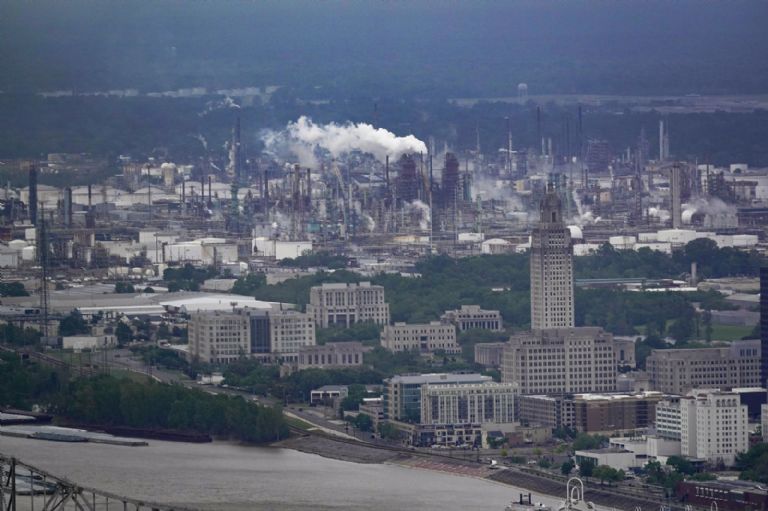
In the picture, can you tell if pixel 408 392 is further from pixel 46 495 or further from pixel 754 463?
pixel 46 495

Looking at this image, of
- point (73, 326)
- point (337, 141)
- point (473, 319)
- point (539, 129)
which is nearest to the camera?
point (73, 326)

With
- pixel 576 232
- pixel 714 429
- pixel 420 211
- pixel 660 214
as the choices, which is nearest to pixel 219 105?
pixel 420 211

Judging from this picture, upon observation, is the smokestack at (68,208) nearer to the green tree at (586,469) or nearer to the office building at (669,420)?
the office building at (669,420)

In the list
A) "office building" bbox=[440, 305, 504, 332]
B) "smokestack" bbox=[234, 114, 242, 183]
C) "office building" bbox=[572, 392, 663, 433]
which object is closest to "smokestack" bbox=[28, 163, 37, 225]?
A: "smokestack" bbox=[234, 114, 242, 183]

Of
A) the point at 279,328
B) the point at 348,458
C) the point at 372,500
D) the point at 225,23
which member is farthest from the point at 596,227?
the point at 372,500

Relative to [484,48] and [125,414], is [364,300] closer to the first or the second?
[125,414]
